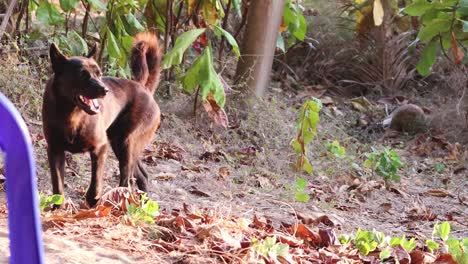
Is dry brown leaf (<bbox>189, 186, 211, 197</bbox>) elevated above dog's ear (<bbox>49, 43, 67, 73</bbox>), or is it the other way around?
dog's ear (<bbox>49, 43, 67, 73</bbox>)

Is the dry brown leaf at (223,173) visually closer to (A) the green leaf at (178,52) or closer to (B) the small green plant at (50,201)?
(A) the green leaf at (178,52)

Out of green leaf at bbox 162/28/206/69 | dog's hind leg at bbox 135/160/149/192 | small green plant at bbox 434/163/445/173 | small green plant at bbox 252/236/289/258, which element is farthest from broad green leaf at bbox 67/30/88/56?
small green plant at bbox 252/236/289/258

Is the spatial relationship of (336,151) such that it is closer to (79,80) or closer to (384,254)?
(79,80)

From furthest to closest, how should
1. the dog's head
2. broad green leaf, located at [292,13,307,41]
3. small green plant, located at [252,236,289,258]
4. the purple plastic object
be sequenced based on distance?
broad green leaf, located at [292,13,307,41] → the dog's head → small green plant, located at [252,236,289,258] → the purple plastic object

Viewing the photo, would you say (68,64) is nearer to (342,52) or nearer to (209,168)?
(209,168)

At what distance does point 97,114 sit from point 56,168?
0.36 meters

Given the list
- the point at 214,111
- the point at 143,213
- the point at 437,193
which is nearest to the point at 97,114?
the point at 143,213

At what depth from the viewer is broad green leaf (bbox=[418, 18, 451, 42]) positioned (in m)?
5.38

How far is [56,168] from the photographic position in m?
4.18

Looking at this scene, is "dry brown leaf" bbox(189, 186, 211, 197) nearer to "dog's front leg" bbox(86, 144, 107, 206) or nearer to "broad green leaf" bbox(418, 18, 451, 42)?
"dog's front leg" bbox(86, 144, 107, 206)

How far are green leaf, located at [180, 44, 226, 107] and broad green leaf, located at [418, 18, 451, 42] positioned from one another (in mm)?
1475

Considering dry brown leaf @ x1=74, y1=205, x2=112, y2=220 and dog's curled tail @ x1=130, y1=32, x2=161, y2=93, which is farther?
dog's curled tail @ x1=130, y1=32, x2=161, y2=93

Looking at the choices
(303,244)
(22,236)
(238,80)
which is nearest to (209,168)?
(238,80)

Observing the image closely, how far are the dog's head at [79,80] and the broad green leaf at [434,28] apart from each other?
239 cm
